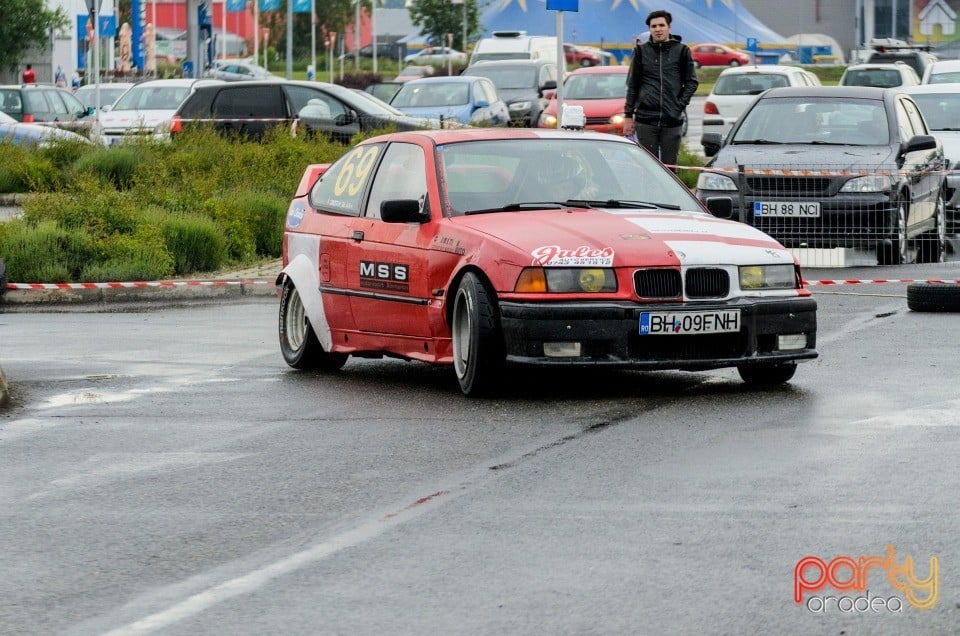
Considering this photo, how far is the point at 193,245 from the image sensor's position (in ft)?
61.2

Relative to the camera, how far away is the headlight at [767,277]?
9.48 m

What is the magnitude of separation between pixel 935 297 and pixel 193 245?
7.89 meters

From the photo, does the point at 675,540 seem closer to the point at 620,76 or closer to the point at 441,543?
the point at 441,543

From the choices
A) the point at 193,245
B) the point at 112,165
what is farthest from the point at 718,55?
the point at 193,245

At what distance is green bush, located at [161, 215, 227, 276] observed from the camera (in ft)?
60.8

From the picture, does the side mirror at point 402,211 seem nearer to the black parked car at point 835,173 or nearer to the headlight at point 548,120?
the black parked car at point 835,173

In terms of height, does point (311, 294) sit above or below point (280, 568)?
above

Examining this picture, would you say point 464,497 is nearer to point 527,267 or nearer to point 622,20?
point 527,267

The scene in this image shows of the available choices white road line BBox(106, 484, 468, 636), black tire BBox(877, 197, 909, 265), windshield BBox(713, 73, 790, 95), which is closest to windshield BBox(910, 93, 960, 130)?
black tire BBox(877, 197, 909, 265)

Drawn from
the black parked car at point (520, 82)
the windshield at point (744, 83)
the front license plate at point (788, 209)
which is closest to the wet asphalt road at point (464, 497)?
the front license plate at point (788, 209)

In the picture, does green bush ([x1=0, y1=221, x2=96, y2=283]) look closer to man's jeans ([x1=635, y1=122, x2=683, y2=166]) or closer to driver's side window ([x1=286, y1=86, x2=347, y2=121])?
man's jeans ([x1=635, y1=122, x2=683, y2=166])

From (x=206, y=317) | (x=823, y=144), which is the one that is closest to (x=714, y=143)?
(x=823, y=144)

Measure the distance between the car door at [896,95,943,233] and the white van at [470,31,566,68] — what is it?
33.9 metres

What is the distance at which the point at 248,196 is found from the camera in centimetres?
2041
